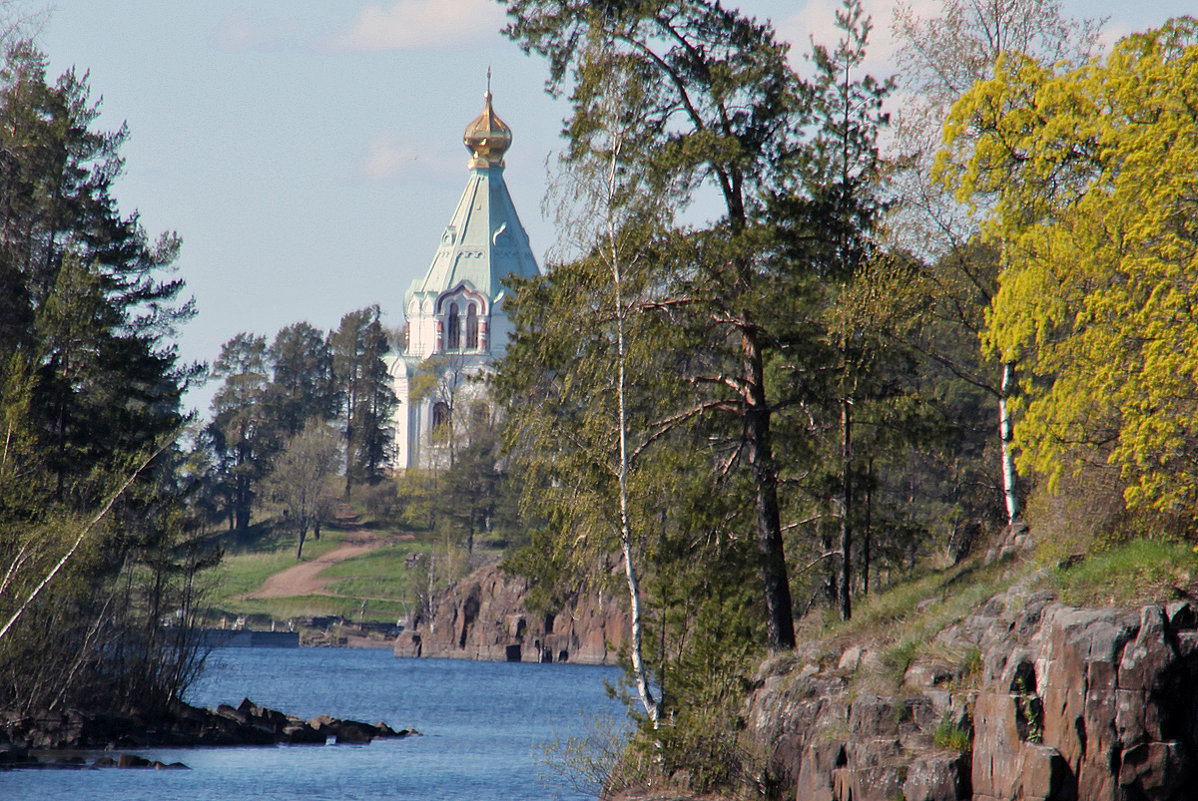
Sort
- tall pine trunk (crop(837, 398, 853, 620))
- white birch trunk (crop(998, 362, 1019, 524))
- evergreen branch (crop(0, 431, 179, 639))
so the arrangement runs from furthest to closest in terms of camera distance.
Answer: white birch trunk (crop(998, 362, 1019, 524))
tall pine trunk (crop(837, 398, 853, 620))
evergreen branch (crop(0, 431, 179, 639))

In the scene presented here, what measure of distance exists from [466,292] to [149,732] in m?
77.4

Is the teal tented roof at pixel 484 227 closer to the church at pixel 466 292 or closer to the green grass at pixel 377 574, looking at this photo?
the church at pixel 466 292

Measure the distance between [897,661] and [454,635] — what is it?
6680 cm

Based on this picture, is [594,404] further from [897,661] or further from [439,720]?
[439,720]

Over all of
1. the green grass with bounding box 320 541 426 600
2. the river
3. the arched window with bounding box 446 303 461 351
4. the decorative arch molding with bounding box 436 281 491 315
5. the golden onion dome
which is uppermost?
the golden onion dome

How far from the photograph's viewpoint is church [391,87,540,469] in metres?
108

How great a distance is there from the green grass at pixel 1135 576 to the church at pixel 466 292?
91.1m

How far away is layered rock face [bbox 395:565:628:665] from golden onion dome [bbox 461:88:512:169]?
3899 centimetres

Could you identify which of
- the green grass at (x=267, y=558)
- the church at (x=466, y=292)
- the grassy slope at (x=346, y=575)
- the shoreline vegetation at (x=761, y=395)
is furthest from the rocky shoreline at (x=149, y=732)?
the church at (x=466, y=292)

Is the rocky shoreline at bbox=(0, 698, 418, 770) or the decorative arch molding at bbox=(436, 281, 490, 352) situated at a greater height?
the decorative arch molding at bbox=(436, 281, 490, 352)

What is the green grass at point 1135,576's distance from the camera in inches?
606

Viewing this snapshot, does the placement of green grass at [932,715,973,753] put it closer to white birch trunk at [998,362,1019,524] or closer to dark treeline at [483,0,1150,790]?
dark treeline at [483,0,1150,790]

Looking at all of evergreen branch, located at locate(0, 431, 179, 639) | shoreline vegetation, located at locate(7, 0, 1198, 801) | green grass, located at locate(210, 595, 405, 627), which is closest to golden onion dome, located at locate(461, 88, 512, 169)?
green grass, located at locate(210, 595, 405, 627)

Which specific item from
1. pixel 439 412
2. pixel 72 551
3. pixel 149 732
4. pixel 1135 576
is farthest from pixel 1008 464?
pixel 439 412
